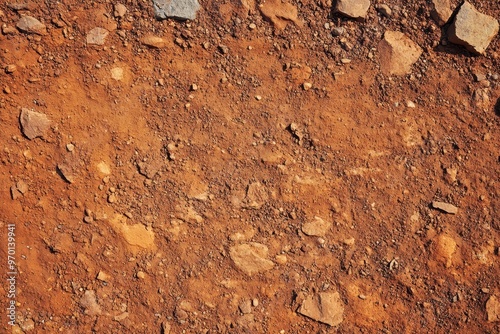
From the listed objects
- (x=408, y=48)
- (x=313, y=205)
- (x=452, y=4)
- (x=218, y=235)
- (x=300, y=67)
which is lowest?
(x=218, y=235)

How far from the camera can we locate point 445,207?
3.38 metres

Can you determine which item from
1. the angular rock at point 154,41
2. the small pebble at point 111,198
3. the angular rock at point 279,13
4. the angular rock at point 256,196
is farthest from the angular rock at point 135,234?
the angular rock at point 279,13

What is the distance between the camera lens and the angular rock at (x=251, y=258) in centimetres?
336

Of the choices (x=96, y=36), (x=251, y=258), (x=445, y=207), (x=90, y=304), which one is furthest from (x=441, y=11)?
(x=90, y=304)

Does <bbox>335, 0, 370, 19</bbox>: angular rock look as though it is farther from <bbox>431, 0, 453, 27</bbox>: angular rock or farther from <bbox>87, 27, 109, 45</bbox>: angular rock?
<bbox>87, 27, 109, 45</bbox>: angular rock

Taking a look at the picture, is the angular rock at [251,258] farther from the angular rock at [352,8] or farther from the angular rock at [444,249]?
the angular rock at [352,8]

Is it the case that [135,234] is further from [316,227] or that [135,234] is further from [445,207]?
[445,207]

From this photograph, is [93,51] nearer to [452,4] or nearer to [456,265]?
[452,4]

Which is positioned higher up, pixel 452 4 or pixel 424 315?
pixel 452 4

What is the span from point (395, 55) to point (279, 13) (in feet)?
2.94

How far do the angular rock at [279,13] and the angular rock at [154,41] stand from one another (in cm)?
76

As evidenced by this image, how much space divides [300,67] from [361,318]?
184cm

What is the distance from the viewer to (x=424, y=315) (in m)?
3.36

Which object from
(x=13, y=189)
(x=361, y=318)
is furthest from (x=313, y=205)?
(x=13, y=189)
